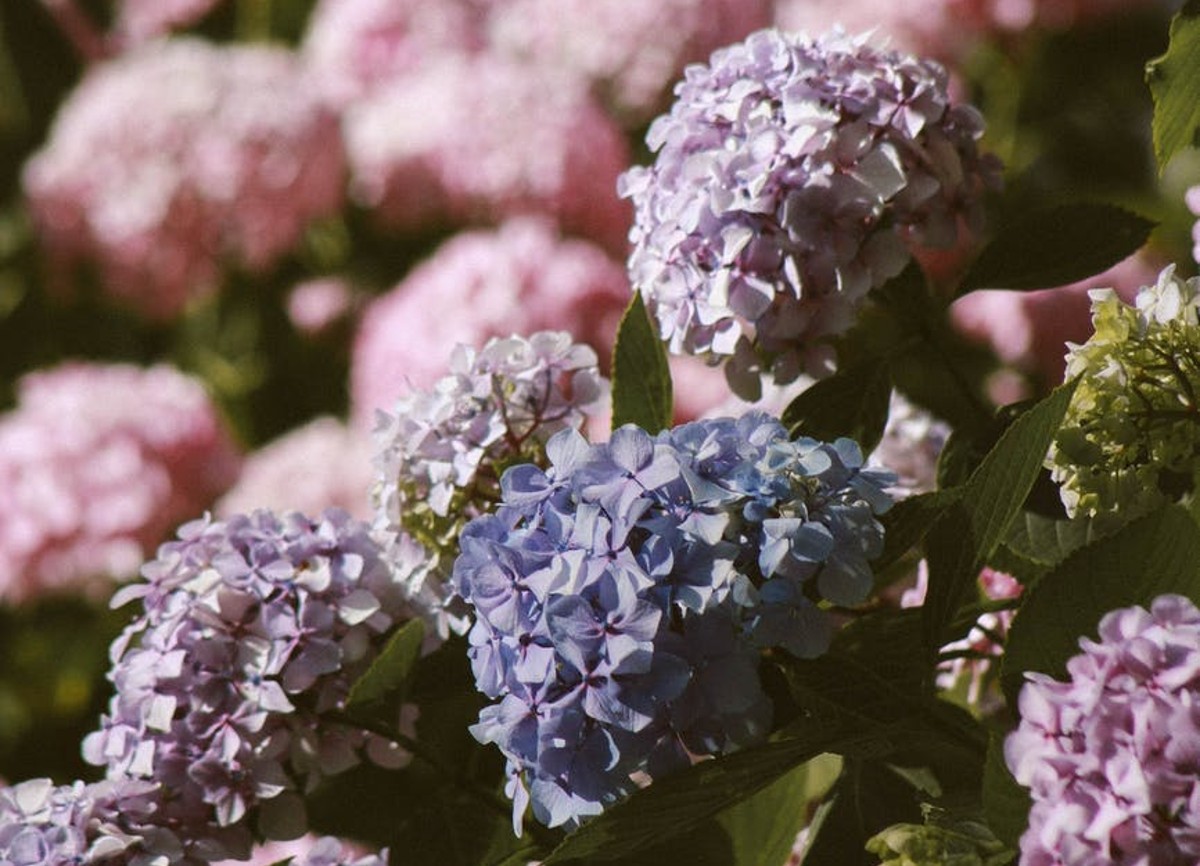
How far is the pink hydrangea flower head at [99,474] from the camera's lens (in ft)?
4.02

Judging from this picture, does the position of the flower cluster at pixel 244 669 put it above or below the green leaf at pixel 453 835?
above

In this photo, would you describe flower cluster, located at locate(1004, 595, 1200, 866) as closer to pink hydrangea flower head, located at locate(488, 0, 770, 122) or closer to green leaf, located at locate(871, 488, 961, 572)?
green leaf, located at locate(871, 488, 961, 572)

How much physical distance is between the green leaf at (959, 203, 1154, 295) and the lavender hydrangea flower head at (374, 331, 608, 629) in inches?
4.9

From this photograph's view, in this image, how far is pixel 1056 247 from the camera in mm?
526

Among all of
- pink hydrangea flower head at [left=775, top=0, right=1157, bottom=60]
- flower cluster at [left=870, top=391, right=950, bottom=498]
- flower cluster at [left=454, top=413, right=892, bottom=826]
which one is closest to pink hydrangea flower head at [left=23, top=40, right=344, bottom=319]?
pink hydrangea flower head at [left=775, top=0, right=1157, bottom=60]

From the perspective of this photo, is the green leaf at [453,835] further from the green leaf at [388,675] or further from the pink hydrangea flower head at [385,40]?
the pink hydrangea flower head at [385,40]

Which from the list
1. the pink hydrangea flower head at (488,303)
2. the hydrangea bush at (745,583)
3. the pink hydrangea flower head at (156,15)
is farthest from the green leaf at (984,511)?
the pink hydrangea flower head at (156,15)

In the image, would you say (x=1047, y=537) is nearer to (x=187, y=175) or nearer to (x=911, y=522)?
(x=911, y=522)

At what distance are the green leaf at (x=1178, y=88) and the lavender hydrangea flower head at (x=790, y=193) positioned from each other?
2.4 inches

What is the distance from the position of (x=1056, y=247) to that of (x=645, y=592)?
235 mm

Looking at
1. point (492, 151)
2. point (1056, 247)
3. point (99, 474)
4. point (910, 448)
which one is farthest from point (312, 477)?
point (1056, 247)

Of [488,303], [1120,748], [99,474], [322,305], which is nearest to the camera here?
[1120,748]

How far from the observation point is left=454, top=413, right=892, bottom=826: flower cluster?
35cm

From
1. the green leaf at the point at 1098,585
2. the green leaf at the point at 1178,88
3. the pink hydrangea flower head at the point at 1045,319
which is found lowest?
the pink hydrangea flower head at the point at 1045,319
